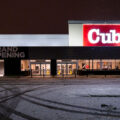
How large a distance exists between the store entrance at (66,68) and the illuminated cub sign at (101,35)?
4454 mm

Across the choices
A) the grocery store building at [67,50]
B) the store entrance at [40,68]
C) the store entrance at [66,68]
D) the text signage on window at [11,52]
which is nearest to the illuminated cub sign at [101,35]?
the grocery store building at [67,50]

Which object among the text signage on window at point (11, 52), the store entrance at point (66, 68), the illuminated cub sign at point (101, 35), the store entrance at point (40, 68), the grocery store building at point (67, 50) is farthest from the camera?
the store entrance at point (40, 68)

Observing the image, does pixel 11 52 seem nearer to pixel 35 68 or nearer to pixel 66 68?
pixel 35 68

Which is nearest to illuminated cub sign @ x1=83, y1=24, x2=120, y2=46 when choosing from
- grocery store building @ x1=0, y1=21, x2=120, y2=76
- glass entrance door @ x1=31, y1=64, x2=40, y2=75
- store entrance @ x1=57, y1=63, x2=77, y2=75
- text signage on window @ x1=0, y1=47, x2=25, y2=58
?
grocery store building @ x1=0, y1=21, x2=120, y2=76

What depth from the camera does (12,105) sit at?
32.3 ft

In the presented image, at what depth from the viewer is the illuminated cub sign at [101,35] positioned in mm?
24594

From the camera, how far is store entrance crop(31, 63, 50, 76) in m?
26.9

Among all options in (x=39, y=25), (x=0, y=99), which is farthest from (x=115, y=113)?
(x=39, y=25)

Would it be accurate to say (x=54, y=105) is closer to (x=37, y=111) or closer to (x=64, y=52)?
(x=37, y=111)

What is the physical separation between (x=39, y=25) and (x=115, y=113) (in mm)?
19793

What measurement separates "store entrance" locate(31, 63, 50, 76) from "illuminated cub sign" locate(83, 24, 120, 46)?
731cm

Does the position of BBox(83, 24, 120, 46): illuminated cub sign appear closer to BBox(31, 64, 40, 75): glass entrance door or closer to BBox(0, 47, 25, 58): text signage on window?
BBox(31, 64, 40, 75): glass entrance door

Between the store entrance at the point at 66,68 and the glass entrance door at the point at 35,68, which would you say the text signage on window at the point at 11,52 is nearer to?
the glass entrance door at the point at 35,68

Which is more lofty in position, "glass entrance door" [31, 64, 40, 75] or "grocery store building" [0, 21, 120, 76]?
"grocery store building" [0, 21, 120, 76]
